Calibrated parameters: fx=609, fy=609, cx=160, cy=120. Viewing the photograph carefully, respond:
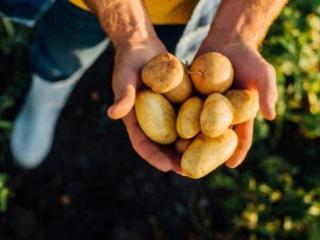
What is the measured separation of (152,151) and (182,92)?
0.15 m

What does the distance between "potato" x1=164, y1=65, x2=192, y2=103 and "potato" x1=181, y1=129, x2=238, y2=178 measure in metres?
0.10

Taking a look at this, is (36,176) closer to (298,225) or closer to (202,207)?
(202,207)

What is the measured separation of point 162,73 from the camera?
1.24 meters

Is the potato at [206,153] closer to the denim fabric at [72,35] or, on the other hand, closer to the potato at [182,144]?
the potato at [182,144]

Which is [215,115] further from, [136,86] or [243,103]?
[136,86]

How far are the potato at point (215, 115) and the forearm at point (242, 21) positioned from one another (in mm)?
207

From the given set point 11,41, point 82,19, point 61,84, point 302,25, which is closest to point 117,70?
point 82,19

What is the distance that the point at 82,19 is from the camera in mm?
1686

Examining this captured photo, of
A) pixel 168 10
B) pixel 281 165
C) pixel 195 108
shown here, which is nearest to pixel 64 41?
pixel 168 10

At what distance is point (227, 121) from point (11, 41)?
1213mm

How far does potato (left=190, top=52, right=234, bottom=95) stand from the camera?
50.0 inches

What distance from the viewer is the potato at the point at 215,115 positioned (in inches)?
48.2

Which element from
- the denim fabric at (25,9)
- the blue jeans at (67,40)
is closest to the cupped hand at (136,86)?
the blue jeans at (67,40)

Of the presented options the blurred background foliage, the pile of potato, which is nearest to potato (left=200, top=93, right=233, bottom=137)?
the pile of potato
